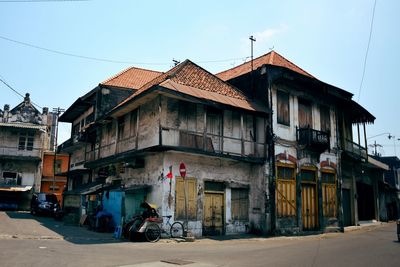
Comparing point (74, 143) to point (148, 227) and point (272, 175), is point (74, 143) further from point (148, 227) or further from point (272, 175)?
point (272, 175)

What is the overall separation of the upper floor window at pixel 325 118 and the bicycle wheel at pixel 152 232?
47.1ft

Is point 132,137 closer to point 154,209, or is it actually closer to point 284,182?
point 154,209

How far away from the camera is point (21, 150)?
37.5 m

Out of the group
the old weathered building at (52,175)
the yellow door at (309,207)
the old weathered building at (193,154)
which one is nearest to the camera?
the old weathered building at (193,154)

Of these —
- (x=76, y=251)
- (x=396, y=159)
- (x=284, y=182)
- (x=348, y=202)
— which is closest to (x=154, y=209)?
(x=76, y=251)

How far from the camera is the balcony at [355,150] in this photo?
26.9 m

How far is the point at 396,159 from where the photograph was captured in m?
56.1

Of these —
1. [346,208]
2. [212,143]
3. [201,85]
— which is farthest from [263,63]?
[346,208]

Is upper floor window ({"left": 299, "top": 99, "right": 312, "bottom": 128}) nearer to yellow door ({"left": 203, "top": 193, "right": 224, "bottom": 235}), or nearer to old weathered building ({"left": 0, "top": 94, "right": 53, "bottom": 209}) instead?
yellow door ({"left": 203, "top": 193, "right": 224, "bottom": 235})

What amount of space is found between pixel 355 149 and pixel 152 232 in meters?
19.9

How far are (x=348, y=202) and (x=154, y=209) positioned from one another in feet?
56.4

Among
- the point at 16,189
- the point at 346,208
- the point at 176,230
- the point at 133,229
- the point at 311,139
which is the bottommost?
the point at 176,230

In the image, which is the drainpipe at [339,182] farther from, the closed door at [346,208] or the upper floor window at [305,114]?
the upper floor window at [305,114]

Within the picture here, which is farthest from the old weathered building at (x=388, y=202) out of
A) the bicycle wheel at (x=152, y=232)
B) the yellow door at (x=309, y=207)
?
the bicycle wheel at (x=152, y=232)
